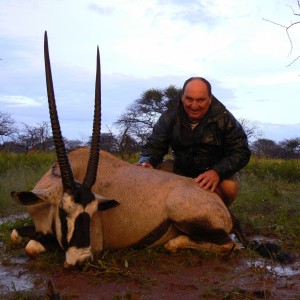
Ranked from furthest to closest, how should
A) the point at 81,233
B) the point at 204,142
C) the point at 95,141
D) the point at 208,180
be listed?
the point at 204,142
the point at 208,180
the point at 95,141
the point at 81,233

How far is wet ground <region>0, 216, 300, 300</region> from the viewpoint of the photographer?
3.60 meters

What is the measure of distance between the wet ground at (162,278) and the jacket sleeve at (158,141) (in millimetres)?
1447

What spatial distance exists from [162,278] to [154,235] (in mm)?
833

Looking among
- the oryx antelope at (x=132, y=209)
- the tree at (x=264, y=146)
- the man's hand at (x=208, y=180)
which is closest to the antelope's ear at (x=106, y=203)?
the oryx antelope at (x=132, y=209)

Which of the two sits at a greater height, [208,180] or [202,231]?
[208,180]

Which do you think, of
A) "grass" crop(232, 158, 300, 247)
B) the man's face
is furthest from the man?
"grass" crop(232, 158, 300, 247)

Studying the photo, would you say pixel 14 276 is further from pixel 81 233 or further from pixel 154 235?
pixel 154 235

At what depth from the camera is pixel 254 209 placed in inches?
286

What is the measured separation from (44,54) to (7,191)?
15.7ft

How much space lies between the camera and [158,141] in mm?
5773

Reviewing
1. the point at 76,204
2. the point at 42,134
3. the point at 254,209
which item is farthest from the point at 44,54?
the point at 42,134

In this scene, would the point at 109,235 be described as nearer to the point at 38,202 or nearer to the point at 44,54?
the point at 38,202

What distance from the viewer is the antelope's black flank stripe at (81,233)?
3.99 m

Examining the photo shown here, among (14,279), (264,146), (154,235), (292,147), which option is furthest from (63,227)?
(264,146)
